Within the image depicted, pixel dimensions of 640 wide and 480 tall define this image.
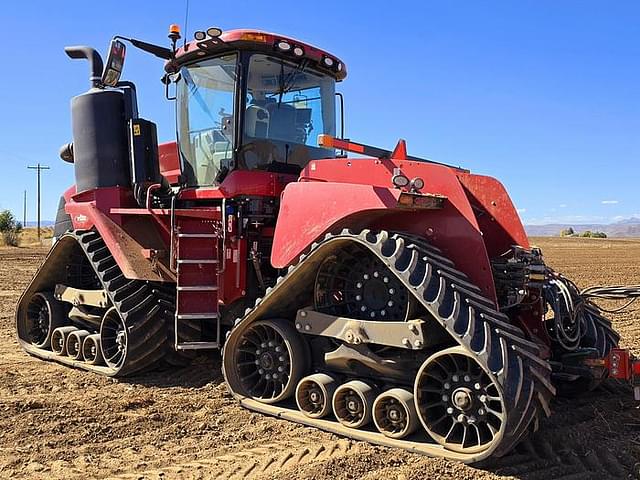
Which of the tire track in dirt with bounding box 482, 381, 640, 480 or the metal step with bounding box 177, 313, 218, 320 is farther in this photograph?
the metal step with bounding box 177, 313, 218, 320

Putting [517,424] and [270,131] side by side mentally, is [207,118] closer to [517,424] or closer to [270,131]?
[270,131]

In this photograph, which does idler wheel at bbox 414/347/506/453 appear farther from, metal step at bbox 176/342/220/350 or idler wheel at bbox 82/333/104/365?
idler wheel at bbox 82/333/104/365

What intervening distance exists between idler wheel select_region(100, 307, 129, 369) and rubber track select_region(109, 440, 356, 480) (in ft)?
8.45

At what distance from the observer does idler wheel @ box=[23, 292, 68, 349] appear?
802 centimetres

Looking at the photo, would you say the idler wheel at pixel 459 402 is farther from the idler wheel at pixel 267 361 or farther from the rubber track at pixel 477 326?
the idler wheel at pixel 267 361

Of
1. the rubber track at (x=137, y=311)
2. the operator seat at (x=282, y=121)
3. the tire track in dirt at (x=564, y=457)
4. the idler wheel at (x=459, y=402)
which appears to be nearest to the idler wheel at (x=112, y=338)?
the rubber track at (x=137, y=311)

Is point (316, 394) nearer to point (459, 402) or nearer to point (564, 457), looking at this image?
point (459, 402)

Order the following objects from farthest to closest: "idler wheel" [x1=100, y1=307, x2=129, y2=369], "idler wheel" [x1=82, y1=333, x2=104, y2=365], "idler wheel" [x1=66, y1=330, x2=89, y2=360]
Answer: "idler wheel" [x1=66, y1=330, x2=89, y2=360] < "idler wheel" [x1=82, y1=333, x2=104, y2=365] < "idler wheel" [x1=100, y1=307, x2=129, y2=369]

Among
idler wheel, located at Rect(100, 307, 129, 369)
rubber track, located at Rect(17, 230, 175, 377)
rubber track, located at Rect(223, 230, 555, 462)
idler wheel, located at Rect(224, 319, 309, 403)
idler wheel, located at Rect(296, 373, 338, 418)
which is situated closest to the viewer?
rubber track, located at Rect(223, 230, 555, 462)

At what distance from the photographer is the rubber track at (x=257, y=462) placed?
416 cm

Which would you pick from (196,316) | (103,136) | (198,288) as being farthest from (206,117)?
(196,316)

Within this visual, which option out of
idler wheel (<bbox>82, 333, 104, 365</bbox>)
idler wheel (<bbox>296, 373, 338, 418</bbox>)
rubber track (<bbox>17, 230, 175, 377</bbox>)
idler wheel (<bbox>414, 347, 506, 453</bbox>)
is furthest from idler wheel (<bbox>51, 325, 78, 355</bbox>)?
idler wheel (<bbox>414, 347, 506, 453</bbox>)

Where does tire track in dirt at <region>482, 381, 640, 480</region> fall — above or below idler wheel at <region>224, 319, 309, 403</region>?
below

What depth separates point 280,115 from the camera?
6.48 m
